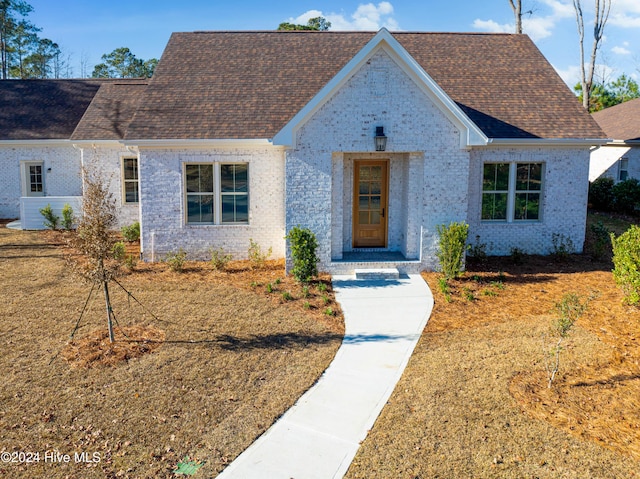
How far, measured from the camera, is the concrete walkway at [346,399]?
5641mm

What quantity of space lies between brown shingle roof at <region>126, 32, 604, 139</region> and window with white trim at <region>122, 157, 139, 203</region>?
3702 mm

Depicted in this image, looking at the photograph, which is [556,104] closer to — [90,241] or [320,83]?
[320,83]

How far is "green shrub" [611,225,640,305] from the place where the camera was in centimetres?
1005

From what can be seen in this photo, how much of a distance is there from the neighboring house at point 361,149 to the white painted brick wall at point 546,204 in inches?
1.3

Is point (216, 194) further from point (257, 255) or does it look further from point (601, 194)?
point (601, 194)

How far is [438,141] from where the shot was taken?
42.0ft

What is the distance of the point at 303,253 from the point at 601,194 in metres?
17.7

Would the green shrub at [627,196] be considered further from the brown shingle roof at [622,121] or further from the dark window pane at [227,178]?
the dark window pane at [227,178]

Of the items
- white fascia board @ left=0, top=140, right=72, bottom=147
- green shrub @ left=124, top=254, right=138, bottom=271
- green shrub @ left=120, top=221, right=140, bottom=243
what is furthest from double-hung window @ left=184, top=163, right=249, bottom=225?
white fascia board @ left=0, top=140, right=72, bottom=147

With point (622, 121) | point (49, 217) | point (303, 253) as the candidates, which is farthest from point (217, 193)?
point (622, 121)

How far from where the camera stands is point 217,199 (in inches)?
575

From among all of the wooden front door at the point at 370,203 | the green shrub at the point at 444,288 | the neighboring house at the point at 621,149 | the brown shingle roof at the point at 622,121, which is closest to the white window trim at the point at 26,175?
the wooden front door at the point at 370,203

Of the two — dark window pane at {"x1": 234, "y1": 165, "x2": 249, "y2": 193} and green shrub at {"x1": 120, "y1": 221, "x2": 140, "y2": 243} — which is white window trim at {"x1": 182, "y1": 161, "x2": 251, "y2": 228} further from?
green shrub at {"x1": 120, "y1": 221, "x2": 140, "y2": 243}

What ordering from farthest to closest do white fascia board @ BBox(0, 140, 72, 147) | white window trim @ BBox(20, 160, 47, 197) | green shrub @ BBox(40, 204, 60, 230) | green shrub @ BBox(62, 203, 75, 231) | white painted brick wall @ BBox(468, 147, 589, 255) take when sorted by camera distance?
white window trim @ BBox(20, 160, 47, 197) → white fascia board @ BBox(0, 140, 72, 147) → green shrub @ BBox(40, 204, 60, 230) → green shrub @ BBox(62, 203, 75, 231) → white painted brick wall @ BBox(468, 147, 589, 255)
